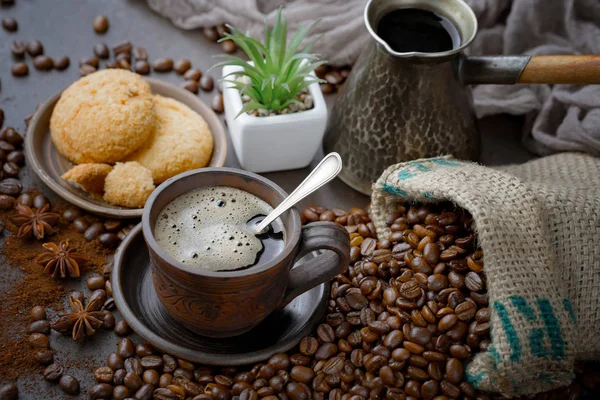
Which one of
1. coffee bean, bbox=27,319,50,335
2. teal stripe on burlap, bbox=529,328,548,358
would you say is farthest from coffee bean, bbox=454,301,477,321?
coffee bean, bbox=27,319,50,335

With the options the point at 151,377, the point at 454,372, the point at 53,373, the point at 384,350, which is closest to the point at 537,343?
the point at 454,372

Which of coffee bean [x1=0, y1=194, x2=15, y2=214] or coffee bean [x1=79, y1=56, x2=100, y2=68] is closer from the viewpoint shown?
coffee bean [x1=0, y1=194, x2=15, y2=214]

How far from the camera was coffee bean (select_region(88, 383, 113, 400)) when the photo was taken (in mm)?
1280

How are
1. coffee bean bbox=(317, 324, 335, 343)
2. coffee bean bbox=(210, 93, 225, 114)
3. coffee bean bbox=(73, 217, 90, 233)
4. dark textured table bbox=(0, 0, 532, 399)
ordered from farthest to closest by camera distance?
coffee bean bbox=(210, 93, 225, 114) → dark textured table bbox=(0, 0, 532, 399) → coffee bean bbox=(73, 217, 90, 233) → coffee bean bbox=(317, 324, 335, 343)

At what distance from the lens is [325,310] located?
4.55 feet

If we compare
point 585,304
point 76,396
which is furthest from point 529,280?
point 76,396

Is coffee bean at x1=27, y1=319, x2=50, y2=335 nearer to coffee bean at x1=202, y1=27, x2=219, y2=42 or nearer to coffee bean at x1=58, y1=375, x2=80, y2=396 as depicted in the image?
coffee bean at x1=58, y1=375, x2=80, y2=396

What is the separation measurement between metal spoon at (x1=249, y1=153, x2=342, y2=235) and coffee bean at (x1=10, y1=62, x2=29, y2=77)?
101 cm

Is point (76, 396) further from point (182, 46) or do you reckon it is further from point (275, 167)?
point (182, 46)

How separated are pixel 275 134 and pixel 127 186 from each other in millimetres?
387

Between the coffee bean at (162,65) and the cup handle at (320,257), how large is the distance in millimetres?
945

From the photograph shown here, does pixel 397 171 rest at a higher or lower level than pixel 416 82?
lower

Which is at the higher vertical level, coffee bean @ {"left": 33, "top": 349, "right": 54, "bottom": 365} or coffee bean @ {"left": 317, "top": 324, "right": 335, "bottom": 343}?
coffee bean @ {"left": 317, "top": 324, "right": 335, "bottom": 343}

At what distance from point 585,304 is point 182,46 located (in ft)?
4.53
